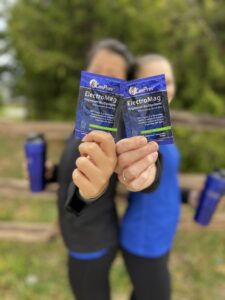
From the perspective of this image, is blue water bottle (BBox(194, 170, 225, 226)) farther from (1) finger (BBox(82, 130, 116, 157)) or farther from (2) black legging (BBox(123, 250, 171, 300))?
(1) finger (BBox(82, 130, 116, 157))

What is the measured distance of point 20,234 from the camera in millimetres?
2820

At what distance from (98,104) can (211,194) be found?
3.82 feet

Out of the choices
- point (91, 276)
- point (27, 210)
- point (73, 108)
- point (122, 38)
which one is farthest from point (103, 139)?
point (73, 108)

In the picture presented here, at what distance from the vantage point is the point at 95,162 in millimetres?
811

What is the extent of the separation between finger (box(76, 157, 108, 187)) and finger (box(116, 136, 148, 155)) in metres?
0.08

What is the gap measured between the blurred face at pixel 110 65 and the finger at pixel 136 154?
22.3 inches

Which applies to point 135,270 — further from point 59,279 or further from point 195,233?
point 195,233

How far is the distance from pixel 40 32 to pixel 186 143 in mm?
3465

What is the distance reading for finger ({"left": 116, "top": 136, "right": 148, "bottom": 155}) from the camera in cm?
80

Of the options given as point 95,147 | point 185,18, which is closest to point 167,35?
point 185,18

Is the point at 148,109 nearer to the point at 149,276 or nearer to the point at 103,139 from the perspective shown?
the point at 103,139

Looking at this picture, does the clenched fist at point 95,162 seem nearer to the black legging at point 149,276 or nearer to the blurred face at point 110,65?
the blurred face at point 110,65

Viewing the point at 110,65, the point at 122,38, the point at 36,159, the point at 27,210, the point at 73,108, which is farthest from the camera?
the point at 73,108

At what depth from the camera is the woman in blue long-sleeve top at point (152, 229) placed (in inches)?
53.5
